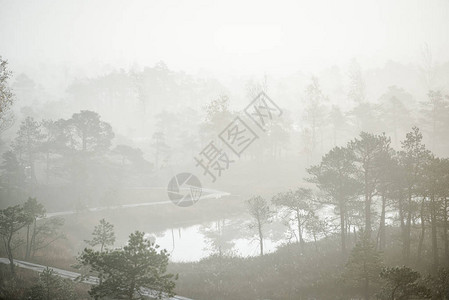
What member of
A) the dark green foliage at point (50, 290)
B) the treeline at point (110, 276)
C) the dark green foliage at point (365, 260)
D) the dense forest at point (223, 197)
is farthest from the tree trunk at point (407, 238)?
the dark green foliage at point (50, 290)

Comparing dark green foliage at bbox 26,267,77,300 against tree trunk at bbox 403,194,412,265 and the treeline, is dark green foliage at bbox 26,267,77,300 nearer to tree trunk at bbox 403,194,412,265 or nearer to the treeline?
the treeline

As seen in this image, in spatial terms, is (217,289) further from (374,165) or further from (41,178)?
(41,178)

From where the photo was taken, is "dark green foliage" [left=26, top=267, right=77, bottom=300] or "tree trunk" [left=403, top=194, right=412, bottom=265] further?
"tree trunk" [left=403, top=194, right=412, bottom=265]

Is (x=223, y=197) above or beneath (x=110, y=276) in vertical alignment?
above

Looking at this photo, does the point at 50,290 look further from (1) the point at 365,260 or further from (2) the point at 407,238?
(2) the point at 407,238

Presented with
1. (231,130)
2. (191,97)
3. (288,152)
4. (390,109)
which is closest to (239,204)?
(231,130)

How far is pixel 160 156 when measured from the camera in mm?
68562

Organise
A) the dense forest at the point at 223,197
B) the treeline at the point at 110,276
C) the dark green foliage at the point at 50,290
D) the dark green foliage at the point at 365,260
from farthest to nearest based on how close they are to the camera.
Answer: the dense forest at the point at 223,197 < the dark green foliage at the point at 50,290 < the dark green foliage at the point at 365,260 < the treeline at the point at 110,276

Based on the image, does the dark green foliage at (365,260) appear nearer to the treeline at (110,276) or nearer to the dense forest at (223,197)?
the dense forest at (223,197)

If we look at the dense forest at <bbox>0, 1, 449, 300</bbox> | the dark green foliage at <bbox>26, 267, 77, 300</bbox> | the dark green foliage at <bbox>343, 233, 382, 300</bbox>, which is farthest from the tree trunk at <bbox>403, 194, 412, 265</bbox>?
the dark green foliage at <bbox>26, 267, 77, 300</bbox>

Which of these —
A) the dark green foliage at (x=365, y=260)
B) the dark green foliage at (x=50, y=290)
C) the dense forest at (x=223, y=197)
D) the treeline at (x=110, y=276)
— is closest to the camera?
the treeline at (x=110, y=276)

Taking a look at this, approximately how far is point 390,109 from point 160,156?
1917 inches

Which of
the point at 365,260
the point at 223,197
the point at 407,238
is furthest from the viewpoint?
the point at 223,197

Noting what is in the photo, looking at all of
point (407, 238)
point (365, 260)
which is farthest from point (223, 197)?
point (365, 260)
